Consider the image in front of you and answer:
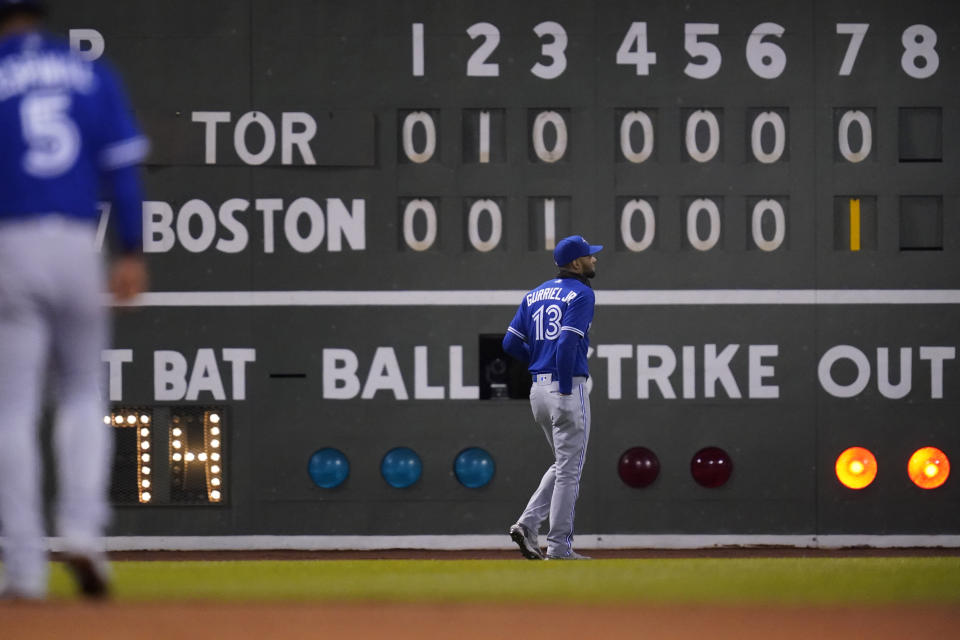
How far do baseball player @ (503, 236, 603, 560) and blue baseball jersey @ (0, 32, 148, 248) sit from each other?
3658 millimetres

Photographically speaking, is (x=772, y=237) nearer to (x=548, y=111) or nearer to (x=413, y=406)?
(x=548, y=111)

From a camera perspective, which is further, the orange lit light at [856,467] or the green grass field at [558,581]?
the orange lit light at [856,467]

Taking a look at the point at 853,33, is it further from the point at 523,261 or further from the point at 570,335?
the point at 570,335

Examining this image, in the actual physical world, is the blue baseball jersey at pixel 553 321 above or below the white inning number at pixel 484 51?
below

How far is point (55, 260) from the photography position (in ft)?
11.9

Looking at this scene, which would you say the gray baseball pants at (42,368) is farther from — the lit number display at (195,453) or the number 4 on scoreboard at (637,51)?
the number 4 on scoreboard at (637,51)

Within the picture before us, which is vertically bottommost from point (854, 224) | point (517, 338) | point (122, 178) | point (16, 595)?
point (16, 595)

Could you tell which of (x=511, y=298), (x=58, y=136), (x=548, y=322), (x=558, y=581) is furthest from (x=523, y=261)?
(x=58, y=136)

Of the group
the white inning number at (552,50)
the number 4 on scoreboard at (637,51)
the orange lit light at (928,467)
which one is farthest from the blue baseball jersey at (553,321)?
the orange lit light at (928,467)

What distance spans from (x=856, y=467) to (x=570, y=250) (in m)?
1.93

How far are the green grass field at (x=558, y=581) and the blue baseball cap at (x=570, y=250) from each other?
1.92 meters

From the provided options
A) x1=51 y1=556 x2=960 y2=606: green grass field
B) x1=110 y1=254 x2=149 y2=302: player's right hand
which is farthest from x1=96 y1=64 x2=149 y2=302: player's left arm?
x1=51 y1=556 x2=960 y2=606: green grass field

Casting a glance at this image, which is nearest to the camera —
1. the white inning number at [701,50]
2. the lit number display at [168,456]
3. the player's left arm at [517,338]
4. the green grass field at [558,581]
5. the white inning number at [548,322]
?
the green grass field at [558,581]

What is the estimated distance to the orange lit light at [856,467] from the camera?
306 inches
